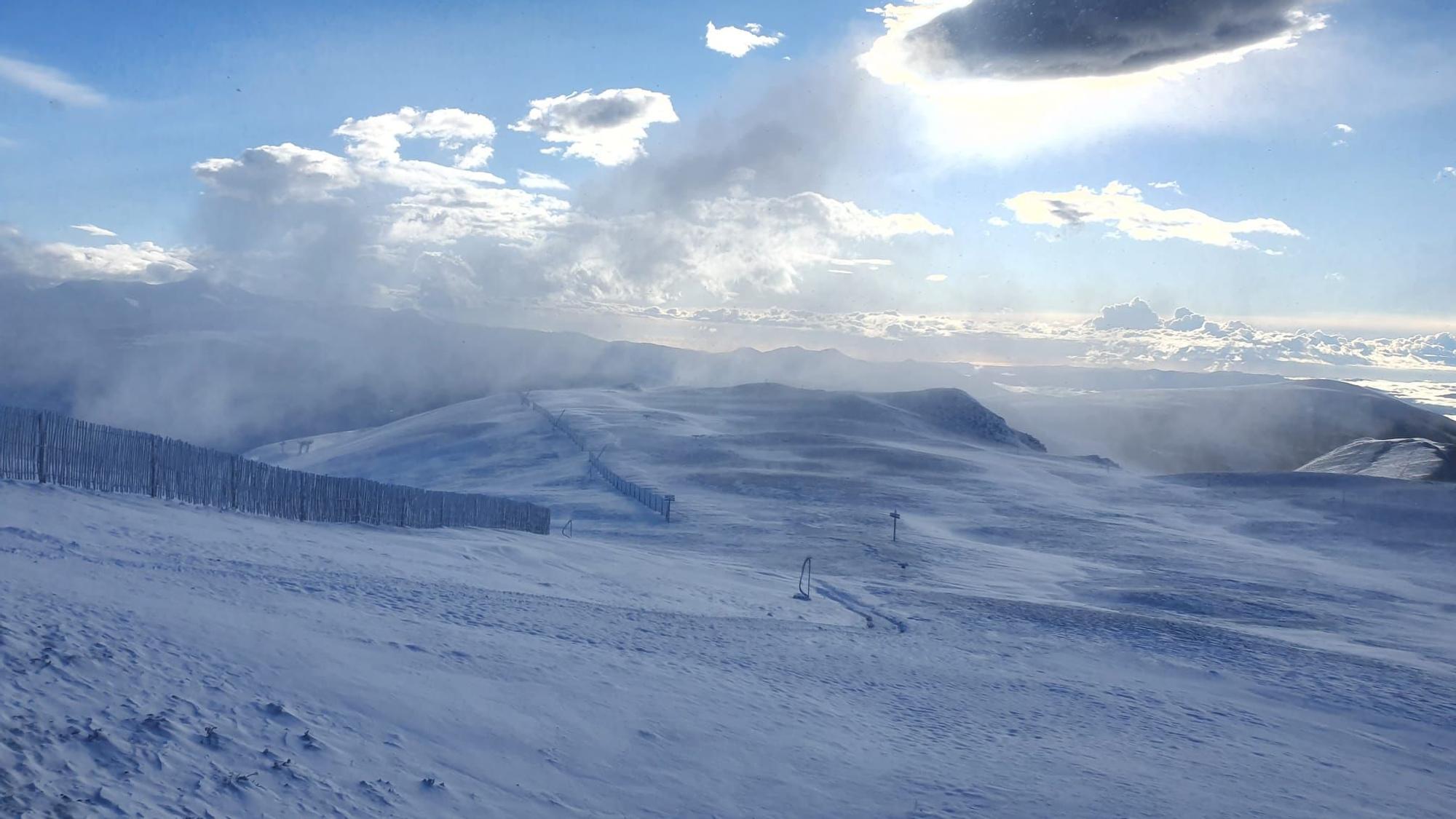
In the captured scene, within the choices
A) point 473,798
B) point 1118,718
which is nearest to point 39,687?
point 473,798

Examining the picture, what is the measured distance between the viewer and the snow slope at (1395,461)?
66.3 meters

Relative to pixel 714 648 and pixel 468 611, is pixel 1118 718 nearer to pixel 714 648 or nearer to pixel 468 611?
pixel 714 648

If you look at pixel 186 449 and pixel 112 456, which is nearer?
pixel 112 456

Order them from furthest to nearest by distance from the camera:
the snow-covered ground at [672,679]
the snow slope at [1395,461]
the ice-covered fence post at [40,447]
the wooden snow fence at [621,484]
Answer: the snow slope at [1395,461], the wooden snow fence at [621,484], the ice-covered fence post at [40,447], the snow-covered ground at [672,679]

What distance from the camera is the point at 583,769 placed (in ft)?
30.4

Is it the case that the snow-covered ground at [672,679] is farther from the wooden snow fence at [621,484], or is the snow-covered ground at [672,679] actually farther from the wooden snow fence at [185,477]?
the wooden snow fence at [621,484]

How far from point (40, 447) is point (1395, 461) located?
8135 cm

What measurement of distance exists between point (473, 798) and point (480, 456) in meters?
54.8

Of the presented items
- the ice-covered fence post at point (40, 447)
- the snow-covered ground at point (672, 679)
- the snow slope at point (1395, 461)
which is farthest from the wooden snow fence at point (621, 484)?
the snow slope at point (1395, 461)

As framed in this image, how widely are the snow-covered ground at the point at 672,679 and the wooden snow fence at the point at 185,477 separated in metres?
0.81

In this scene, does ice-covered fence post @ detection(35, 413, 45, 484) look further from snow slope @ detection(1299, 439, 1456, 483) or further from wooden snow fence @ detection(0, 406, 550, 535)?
snow slope @ detection(1299, 439, 1456, 483)

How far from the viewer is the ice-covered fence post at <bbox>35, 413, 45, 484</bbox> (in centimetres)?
1614

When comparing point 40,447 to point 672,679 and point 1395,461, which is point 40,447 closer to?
point 672,679

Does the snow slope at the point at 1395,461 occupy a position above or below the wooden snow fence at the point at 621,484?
above
